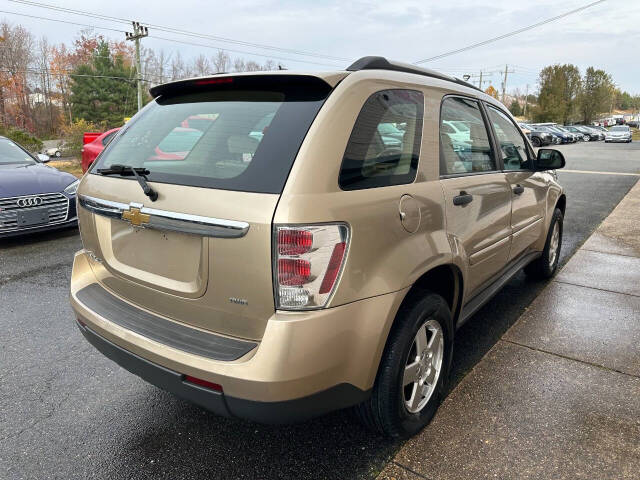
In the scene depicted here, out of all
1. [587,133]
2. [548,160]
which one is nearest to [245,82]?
[548,160]

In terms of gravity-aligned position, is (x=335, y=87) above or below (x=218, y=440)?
above

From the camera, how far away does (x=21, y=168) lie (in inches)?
260

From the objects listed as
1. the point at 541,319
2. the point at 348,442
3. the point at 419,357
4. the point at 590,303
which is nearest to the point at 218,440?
the point at 348,442

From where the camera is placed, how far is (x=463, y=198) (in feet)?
8.45

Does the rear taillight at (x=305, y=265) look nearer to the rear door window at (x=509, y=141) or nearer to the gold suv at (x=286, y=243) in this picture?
the gold suv at (x=286, y=243)

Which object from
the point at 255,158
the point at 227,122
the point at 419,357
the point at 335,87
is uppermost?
the point at 335,87

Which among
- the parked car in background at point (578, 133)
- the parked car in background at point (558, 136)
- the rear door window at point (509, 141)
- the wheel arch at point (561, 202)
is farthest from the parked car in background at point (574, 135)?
the rear door window at point (509, 141)

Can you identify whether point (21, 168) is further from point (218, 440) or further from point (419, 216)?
point (419, 216)

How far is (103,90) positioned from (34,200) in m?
49.0

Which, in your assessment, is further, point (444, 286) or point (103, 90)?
point (103, 90)

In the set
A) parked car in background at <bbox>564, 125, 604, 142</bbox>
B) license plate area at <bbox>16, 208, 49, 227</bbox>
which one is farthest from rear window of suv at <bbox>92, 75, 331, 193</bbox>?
parked car in background at <bbox>564, 125, 604, 142</bbox>

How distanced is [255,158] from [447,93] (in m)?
1.39

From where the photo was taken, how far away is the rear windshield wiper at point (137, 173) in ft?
6.46

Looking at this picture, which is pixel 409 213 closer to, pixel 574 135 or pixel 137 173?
pixel 137 173
